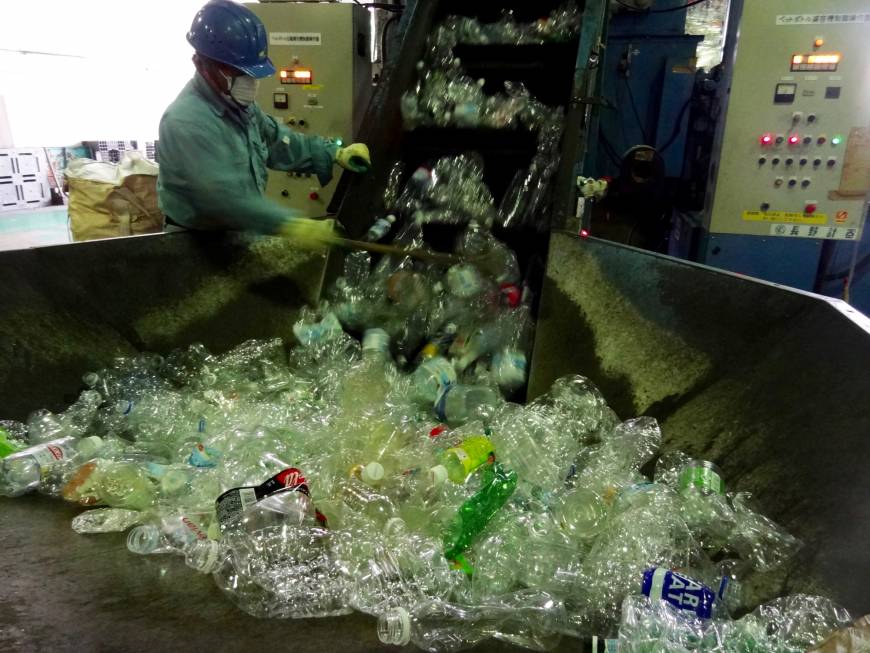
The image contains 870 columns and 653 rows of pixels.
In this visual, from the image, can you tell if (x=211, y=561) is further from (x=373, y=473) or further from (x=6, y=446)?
(x=6, y=446)

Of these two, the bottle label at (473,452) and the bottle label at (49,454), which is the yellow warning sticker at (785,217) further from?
the bottle label at (49,454)

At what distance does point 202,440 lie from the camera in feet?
6.27

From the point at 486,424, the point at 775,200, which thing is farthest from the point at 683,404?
the point at 775,200

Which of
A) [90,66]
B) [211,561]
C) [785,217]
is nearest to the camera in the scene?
[211,561]

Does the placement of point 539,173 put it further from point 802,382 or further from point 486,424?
point 802,382

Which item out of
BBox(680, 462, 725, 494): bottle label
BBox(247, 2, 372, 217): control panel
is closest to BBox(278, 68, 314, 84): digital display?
BBox(247, 2, 372, 217): control panel

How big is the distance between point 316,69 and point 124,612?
380 cm

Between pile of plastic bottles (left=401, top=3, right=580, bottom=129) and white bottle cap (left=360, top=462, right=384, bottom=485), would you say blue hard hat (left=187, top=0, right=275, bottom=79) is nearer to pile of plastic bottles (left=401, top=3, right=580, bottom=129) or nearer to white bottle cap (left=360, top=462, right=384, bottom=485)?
pile of plastic bottles (left=401, top=3, right=580, bottom=129)

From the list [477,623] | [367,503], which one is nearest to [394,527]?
[367,503]

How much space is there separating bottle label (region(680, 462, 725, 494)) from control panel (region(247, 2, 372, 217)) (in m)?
3.17

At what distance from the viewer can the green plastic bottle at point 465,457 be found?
1664mm

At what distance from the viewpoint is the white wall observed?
7453 millimetres

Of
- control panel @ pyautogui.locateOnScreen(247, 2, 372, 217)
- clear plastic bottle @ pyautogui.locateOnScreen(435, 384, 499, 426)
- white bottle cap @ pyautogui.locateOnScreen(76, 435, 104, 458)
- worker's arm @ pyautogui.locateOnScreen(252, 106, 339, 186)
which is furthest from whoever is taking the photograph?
control panel @ pyautogui.locateOnScreen(247, 2, 372, 217)

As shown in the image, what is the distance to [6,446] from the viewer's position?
1.63 m
